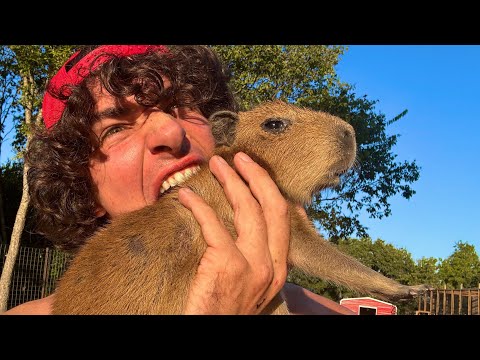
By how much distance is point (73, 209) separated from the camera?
10.7 ft

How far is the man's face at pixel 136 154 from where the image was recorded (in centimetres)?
278

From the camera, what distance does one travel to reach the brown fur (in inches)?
83.5

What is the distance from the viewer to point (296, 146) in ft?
10.3

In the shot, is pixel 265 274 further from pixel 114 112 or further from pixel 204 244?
pixel 114 112

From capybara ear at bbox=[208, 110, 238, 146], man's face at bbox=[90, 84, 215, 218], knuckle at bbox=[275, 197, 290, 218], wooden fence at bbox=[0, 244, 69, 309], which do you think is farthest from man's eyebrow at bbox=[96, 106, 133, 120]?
wooden fence at bbox=[0, 244, 69, 309]

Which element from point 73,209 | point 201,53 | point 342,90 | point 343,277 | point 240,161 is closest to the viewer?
point 240,161

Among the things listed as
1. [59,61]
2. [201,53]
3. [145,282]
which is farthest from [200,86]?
[59,61]

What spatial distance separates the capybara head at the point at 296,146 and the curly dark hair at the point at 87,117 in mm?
382

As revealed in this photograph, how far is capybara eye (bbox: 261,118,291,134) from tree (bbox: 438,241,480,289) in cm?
389

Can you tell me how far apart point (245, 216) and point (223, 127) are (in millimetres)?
1202

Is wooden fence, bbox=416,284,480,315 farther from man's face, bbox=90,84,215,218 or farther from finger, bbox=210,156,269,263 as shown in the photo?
man's face, bbox=90,84,215,218

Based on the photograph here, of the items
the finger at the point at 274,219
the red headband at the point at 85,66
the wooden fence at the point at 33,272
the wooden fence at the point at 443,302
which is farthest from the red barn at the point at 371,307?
the wooden fence at the point at 33,272
